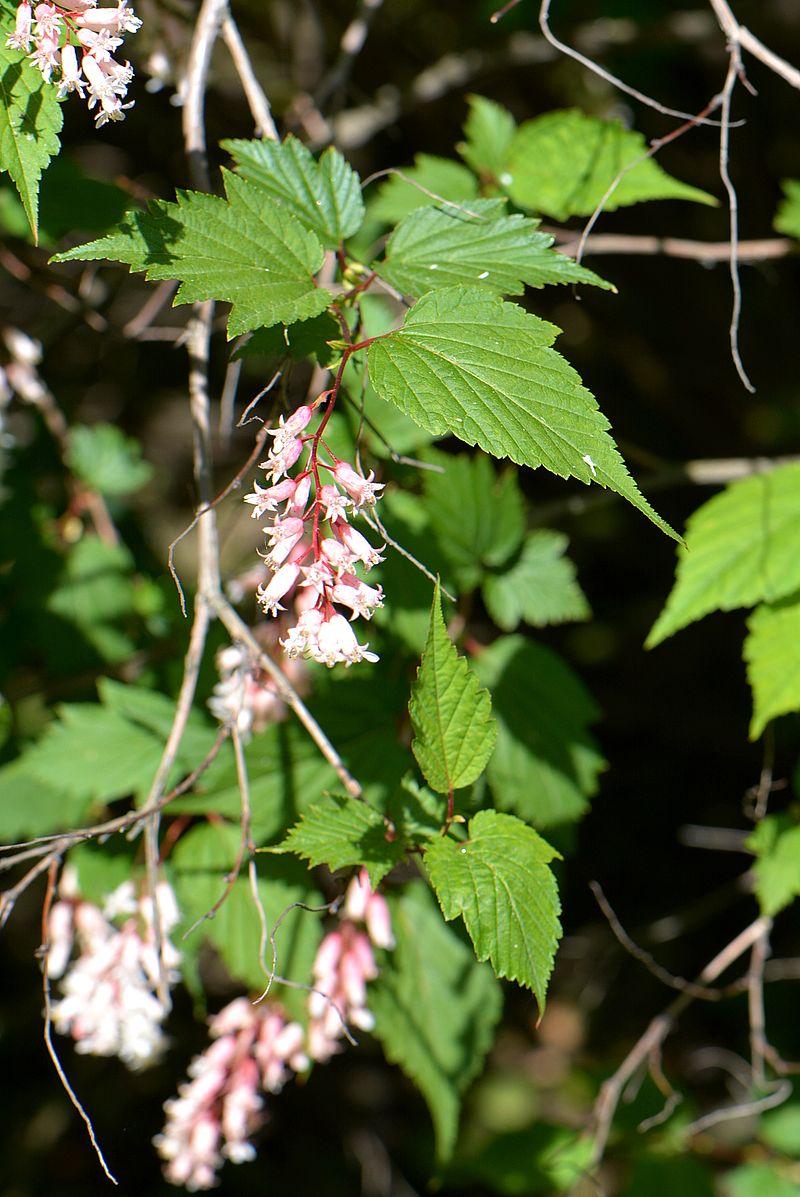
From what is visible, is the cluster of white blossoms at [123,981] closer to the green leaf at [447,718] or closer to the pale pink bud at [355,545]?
the green leaf at [447,718]

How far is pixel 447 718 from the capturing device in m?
1.28

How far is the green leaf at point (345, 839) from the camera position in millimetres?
1292

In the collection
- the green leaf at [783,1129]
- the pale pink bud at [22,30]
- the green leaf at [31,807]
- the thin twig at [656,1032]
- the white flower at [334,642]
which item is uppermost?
the pale pink bud at [22,30]

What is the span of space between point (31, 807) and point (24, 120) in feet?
4.81

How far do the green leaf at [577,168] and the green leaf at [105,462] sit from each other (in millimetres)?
1267

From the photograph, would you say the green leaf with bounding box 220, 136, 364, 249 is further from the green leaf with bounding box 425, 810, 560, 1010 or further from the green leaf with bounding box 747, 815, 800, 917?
the green leaf with bounding box 747, 815, 800, 917

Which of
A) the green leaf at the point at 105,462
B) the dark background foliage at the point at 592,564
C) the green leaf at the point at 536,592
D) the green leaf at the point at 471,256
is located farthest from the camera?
the dark background foliage at the point at 592,564

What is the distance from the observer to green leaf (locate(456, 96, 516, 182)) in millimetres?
2023

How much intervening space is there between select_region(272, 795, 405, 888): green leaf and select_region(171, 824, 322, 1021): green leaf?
0.46m

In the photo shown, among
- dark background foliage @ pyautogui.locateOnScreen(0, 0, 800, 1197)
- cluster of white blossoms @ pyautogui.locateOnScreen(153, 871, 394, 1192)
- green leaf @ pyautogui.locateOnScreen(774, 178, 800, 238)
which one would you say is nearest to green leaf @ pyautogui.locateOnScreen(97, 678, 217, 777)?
cluster of white blossoms @ pyautogui.locateOnScreen(153, 871, 394, 1192)

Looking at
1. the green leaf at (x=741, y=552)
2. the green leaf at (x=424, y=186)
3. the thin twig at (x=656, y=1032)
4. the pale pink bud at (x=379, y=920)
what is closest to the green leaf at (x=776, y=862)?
the thin twig at (x=656, y=1032)

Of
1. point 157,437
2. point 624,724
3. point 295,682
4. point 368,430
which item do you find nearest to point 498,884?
point 295,682

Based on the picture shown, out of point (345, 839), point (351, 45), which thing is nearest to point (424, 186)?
point (351, 45)

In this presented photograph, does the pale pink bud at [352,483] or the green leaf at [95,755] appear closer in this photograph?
the pale pink bud at [352,483]
